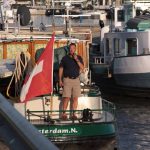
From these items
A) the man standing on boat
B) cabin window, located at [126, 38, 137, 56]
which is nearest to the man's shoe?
the man standing on boat

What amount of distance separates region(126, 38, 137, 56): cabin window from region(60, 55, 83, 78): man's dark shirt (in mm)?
12726

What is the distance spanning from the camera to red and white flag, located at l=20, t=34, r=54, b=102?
11.9 m

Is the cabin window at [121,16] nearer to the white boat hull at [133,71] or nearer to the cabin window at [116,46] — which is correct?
the cabin window at [116,46]

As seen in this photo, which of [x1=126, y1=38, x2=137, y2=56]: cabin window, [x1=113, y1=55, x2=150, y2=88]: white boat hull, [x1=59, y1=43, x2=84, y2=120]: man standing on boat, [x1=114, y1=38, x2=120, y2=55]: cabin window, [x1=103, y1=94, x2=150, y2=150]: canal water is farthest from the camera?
[x1=114, y1=38, x2=120, y2=55]: cabin window

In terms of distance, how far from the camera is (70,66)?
1236 centimetres

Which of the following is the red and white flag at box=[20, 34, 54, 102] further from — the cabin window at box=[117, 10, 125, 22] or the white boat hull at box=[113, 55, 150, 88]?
the cabin window at box=[117, 10, 125, 22]

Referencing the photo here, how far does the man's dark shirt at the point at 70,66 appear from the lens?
1233 cm

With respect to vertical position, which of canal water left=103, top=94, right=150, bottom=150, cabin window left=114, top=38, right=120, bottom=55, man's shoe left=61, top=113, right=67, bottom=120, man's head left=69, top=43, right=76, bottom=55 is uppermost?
man's head left=69, top=43, right=76, bottom=55

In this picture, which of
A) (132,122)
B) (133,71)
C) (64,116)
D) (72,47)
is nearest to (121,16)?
(133,71)

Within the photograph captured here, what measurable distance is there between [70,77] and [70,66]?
0.24m

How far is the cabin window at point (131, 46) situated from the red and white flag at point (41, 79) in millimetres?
13160

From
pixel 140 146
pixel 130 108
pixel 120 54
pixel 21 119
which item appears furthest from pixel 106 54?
pixel 21 119

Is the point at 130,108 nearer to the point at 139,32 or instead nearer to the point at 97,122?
the point at 139,32

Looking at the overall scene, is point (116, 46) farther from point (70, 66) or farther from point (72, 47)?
point (72, 47)
